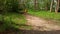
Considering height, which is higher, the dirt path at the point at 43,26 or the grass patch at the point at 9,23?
the grass patch at the point at 9,23

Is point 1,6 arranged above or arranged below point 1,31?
above

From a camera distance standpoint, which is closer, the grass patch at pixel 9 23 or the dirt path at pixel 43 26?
the grass patch at pixel 9 23

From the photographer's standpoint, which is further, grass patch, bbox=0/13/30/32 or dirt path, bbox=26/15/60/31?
dirt path, bbox=26/15/60/31

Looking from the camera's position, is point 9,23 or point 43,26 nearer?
point 9,23

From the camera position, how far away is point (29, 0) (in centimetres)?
3056

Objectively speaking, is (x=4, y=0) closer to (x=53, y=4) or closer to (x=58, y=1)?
(x=58, y=1)

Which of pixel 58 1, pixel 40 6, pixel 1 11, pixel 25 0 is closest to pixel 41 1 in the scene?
pixel 40 6

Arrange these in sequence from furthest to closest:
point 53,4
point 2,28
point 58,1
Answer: point 53,4, point 58,1, point 2,28

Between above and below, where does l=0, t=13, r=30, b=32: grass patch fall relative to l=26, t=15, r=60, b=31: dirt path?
above

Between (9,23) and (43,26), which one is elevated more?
(9,23)

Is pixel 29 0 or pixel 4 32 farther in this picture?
pixel 29 0

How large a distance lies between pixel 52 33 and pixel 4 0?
3117 mm

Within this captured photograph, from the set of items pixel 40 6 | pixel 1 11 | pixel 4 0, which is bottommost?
pixel 40 6

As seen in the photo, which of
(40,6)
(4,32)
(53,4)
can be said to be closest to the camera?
(4,32)
